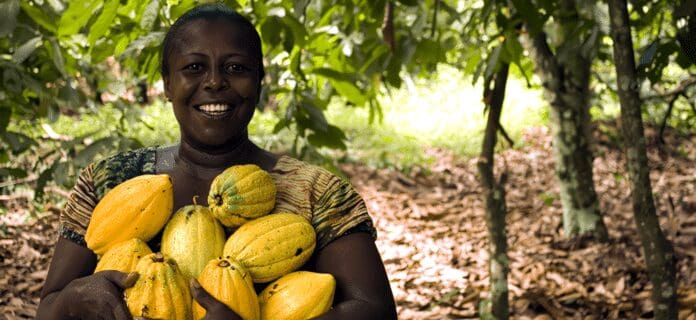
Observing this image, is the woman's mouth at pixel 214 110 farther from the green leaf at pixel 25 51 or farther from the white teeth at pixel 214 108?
the green leaf at pixel 25 51

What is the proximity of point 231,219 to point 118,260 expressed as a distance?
0.64 feet

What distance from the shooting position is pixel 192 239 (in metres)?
1.32

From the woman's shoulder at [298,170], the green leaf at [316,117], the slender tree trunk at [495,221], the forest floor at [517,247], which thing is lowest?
the forest floor at [517,247]

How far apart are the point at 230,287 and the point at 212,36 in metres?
0.48

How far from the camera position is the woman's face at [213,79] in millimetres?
1450

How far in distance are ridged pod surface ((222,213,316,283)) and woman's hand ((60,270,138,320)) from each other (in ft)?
0.57

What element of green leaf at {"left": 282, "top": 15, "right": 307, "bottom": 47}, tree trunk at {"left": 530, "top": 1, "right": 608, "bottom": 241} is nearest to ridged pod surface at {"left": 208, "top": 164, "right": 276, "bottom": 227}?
green leaf at {"left": 282, "top": 15, "right": 307, "bottom": 47}

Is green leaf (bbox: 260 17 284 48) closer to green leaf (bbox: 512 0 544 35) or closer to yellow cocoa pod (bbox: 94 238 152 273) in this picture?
green leaf (bbox: 512 0 544 35)

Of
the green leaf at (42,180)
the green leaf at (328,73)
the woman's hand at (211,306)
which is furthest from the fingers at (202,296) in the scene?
the green leaf at (42,180)

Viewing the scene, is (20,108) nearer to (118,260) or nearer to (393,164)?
(118,260)

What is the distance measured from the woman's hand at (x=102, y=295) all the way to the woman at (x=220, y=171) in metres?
0.07

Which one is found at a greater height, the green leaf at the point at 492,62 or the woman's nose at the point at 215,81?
the green leaf at the point at 492,62

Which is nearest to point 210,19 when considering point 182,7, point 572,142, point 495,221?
point 182,7

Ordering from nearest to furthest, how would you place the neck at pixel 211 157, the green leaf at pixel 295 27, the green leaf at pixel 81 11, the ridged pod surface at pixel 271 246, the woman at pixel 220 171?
the ridged pod surface at pixel 271 246, the woman at pixel 220 171, the neck at pixel 211 157, the green leaf at pixel 81 11, the green leaf at pixel 295 27
